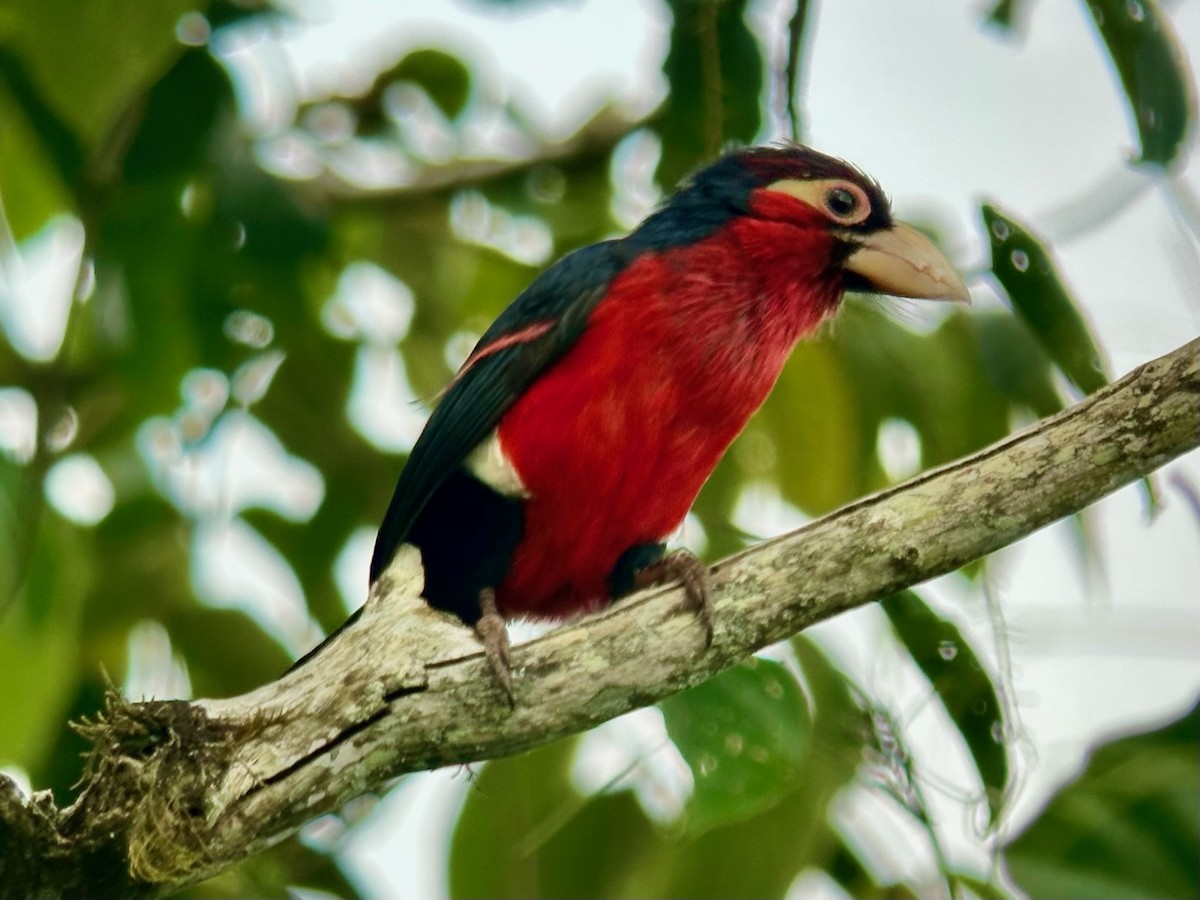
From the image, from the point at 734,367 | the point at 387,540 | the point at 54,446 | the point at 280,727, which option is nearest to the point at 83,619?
the point at 54,446

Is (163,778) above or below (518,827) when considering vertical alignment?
above

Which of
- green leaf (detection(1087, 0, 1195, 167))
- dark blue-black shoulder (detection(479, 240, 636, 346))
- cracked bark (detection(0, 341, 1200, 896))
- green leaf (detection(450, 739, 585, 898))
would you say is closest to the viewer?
cracked bark (detection(0, 341, 1200, 896))

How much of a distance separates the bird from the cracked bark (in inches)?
20.7

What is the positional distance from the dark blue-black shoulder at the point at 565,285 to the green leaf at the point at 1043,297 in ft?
3.10

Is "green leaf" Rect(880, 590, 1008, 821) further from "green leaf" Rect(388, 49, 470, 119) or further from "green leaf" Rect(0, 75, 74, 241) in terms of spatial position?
"green leaf" Rect(0, 75, 74, 241)

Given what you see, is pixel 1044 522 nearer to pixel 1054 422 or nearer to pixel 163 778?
pixel 1054 422

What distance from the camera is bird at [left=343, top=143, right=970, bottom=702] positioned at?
3160 millimetres

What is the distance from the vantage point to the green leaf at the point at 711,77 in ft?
10.5

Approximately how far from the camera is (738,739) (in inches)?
100

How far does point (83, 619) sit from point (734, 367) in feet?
5.93

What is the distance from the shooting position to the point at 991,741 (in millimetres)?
2701

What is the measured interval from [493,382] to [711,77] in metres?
0.83

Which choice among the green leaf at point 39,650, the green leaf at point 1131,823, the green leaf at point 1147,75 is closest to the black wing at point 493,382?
the green leaf at point 39,650

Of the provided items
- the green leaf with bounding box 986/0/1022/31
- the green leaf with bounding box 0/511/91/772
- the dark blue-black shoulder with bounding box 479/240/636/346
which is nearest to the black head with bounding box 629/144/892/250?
the dark blue-black shoulder with bounding box 479/240/636/346
